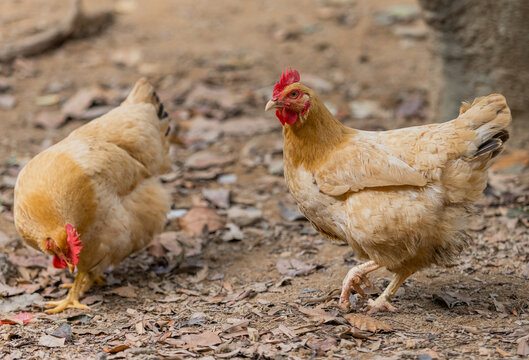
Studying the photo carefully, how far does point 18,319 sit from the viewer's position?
13.8 ft

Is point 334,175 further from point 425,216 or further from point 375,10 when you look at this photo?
point 375,10

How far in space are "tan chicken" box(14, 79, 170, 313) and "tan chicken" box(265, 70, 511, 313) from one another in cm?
139

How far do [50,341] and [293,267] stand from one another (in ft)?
6.43

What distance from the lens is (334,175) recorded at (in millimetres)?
4004

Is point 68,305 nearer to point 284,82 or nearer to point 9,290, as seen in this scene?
point 9,290

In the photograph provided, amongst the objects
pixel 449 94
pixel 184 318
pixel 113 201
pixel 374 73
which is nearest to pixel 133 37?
pixel 374 73

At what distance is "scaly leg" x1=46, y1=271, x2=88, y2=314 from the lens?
4488 millimetres

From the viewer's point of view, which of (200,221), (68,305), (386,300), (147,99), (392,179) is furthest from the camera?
(200,221)

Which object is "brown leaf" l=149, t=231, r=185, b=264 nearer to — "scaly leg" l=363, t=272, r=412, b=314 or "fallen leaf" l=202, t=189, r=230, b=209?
"fallen leaf" l=202, t=189, r=230, b=209

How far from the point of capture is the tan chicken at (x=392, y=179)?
12.6 ft

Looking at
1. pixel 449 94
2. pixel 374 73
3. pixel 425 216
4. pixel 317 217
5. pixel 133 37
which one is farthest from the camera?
pixel 133 37

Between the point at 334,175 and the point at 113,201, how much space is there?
67.2 inches

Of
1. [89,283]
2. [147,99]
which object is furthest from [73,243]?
[147,99]

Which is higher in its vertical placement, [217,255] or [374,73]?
[374,73]
